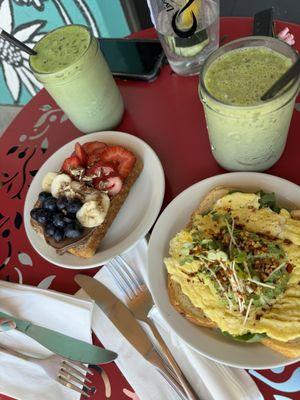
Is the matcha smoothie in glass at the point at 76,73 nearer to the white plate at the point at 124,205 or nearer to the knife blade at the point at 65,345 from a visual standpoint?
the white plate at the point at 124,205

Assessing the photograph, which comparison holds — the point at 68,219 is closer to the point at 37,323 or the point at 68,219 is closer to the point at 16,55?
the point at 37,323

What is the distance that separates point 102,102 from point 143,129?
0.53 ft

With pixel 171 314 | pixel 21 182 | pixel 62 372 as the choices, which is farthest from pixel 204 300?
pixel 21 182

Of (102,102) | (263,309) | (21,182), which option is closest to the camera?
(263,309)

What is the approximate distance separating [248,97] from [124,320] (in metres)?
0.59

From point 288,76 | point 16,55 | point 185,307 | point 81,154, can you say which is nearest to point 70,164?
point 81,154

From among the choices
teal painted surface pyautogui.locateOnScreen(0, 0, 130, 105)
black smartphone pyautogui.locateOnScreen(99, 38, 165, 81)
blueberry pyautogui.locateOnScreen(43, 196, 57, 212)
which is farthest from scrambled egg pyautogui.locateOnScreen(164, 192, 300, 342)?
teal painted surface pyautogui.locateOnScreen(0, 0, 130, 105)

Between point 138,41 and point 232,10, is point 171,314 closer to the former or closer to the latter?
point 138,41

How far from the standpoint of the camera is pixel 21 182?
4.21 ft

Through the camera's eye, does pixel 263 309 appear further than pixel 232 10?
No

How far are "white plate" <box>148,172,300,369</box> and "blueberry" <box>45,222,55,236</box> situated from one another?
261mm

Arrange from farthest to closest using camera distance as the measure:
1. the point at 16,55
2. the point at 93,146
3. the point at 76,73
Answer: the point at 16,55 < the point at 93,146 < the point at 76,73

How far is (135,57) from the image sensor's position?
1378 mm

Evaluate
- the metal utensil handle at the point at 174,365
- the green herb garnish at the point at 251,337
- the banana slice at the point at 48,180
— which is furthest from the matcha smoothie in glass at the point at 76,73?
the green herb garnish at the point at 251,337
